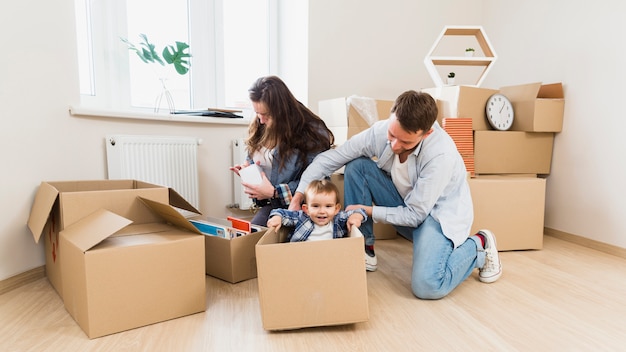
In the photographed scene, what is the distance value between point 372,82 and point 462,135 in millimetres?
814

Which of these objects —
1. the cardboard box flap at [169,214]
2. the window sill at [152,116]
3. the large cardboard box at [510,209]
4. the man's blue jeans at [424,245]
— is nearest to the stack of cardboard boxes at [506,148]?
the large cardboard box at [510,209]

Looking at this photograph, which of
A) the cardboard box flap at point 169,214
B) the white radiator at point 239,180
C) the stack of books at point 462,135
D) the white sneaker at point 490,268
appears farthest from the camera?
the white radiator at point 239,180

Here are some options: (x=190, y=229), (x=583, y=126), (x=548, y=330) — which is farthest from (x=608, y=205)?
(x=190, y=229)

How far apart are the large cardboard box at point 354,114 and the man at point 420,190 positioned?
479 millimetres

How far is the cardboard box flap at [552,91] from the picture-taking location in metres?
2.20

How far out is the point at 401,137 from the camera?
1402 mm

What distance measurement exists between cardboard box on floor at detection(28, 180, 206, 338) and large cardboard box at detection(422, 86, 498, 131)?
154 cm

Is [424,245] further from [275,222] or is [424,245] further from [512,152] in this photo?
[512,152]

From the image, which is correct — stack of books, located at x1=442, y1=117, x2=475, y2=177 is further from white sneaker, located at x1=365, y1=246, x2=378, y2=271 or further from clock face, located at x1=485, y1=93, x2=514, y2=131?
white sneaker, located at x1=365, y1=246, x2=378, y2=271

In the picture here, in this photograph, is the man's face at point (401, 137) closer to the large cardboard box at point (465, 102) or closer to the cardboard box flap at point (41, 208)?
the large cardboard box at point (465, 102)

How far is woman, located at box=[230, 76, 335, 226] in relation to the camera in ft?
5.79

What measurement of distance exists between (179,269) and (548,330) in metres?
1.14

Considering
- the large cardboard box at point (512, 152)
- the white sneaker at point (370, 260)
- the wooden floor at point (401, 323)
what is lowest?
the wooden floor at point (401, 323)

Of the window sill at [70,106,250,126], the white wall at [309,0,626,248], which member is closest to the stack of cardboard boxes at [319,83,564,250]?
the white wall at [309,0,626,248]
